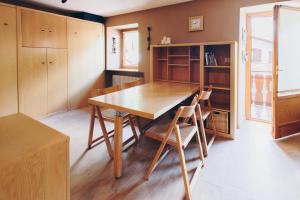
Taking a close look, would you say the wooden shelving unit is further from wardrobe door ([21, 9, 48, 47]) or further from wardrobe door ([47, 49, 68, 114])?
wardrobe door ([21, 9, 48, 47])

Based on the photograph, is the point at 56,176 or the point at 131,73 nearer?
the point at 56,176

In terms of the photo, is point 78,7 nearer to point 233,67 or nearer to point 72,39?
point 72,39

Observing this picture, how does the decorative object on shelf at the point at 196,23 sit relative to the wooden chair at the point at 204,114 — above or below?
above

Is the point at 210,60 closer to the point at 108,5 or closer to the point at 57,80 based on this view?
the point at 108,5

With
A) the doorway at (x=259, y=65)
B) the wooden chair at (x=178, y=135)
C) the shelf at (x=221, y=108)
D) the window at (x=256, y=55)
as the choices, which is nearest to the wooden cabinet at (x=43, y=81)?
the wooden chair at (x=178, y=135)

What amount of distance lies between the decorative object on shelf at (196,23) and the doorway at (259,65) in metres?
0.87

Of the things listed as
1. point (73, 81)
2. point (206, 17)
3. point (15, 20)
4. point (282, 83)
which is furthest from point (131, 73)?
point (282, 83)

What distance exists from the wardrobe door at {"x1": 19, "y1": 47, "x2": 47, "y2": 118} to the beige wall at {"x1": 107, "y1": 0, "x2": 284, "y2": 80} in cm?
200

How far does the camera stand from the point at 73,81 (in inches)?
174

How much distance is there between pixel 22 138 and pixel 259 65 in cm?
452

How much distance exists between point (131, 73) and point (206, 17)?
2.09 metres

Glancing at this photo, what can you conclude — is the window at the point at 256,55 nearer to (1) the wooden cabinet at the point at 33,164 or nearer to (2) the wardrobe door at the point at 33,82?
(1) the wooden cabinet at the point at 33,164

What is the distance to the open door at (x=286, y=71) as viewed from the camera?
2891 millimetres

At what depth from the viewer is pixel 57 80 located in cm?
410
